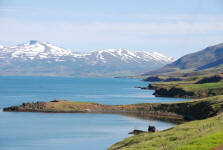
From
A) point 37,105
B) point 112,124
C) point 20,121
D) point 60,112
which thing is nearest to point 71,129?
point 112,124

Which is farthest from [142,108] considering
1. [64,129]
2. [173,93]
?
[173,93]

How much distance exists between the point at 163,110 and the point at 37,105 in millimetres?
35679

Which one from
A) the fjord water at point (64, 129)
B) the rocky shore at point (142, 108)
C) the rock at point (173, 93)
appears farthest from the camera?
the rock at point (173, 93)

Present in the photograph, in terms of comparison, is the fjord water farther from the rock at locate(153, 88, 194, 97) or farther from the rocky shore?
the rock at locate(153, 88, 194, 97)

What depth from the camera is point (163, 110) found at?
114188 millimetres

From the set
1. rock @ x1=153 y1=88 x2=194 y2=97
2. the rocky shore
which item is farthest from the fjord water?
rock @ x1=153 y1=88 x2=194 y2=97

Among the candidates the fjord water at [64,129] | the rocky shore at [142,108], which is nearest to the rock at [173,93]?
the rocky shore at [142,108]

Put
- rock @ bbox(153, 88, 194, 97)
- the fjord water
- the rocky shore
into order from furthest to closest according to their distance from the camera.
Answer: rock @ bbox(153, 88, 194, 97)
the rocky shore
the fjord water

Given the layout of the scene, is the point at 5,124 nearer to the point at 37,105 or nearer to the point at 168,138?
the point at 37,105

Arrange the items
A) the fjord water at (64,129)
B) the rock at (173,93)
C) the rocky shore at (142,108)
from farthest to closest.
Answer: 1. the rock at (173,93)
2. the rocky shore at (142,108)
3. the fjord water at (64,129)

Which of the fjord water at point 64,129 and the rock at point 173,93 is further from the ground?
the rock at point 173,93

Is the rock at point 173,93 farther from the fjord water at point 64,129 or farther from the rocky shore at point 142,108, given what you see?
the fjord water at point 64,129

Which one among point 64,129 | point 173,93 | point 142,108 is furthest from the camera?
point 173,93

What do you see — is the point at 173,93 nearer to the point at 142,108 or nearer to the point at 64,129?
the point at 142,108
